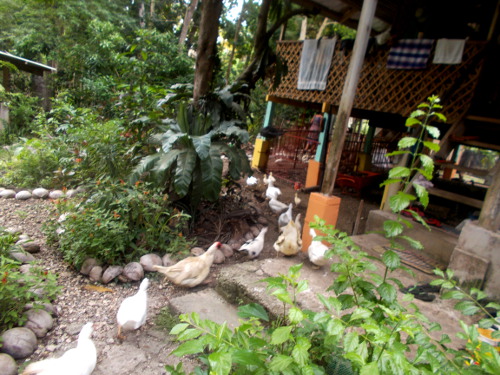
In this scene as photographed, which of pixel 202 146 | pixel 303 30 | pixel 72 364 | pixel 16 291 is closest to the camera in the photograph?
pixel 72 364

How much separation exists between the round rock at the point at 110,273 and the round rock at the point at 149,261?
249 mm

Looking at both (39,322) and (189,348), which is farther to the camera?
(39,322)

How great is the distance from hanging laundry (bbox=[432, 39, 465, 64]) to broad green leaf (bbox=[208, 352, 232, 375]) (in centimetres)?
572

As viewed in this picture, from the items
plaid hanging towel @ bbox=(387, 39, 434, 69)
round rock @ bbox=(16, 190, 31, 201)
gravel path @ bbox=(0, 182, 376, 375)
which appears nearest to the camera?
gravel path @ bbox=(0, 182, 376, 375)

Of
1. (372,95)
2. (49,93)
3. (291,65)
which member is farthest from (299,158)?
(49,93)


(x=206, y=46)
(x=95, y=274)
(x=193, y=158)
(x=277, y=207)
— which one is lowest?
(x=95, y=274)

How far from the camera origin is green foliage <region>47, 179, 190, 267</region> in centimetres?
324

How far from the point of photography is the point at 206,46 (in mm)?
4668

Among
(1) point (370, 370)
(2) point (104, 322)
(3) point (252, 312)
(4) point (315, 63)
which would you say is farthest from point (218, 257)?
(4) point (315, 63)

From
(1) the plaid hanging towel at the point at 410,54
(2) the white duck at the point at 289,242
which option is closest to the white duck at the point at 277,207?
(2) the white duck at the point at 289,242

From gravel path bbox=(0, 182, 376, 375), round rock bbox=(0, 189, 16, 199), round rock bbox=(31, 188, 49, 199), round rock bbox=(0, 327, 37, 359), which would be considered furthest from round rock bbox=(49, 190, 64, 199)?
round rock bbox=(0, 327, 37, 359)

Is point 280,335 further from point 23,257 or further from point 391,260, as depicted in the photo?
point 23,257

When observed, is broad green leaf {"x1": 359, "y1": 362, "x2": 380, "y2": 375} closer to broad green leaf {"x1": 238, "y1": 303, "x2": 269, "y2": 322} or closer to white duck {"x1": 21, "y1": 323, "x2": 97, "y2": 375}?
broad green leaf {"x1": 238, "y1": 303, "x2": 269, "y2": 322}

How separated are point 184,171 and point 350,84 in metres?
2.17
